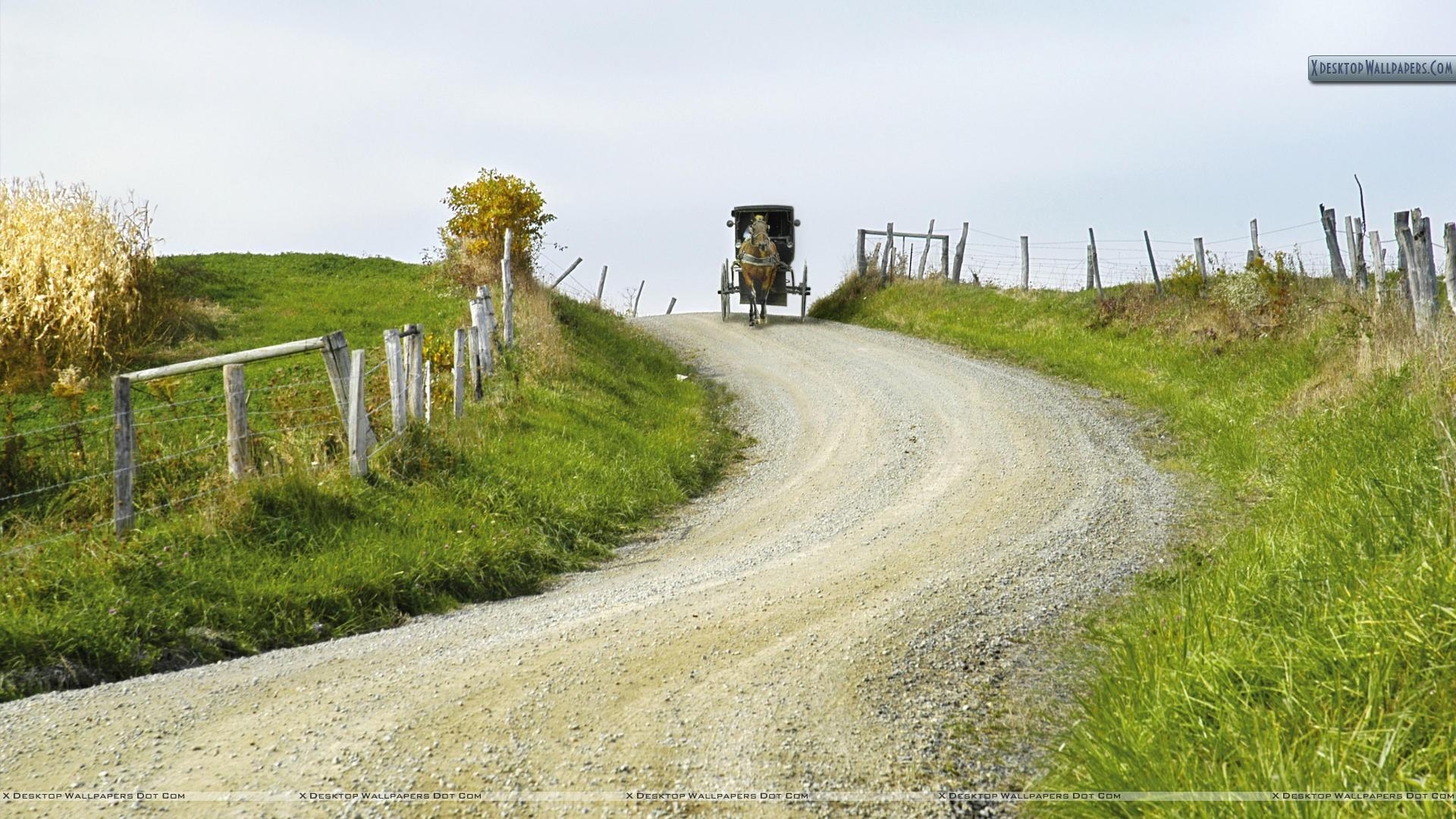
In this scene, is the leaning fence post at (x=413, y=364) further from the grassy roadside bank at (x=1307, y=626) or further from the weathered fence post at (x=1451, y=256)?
the weathered fence post at (x=1451, y=256)

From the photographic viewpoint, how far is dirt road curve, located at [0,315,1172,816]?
4.46m

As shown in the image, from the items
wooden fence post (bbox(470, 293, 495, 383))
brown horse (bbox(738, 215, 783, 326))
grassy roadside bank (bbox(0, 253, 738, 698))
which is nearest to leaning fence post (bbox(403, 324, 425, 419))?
grassy roadside bank (bbox(0, 253, 738, 698))

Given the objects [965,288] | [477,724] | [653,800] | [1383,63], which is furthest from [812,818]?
[965,288]

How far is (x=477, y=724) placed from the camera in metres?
4.87

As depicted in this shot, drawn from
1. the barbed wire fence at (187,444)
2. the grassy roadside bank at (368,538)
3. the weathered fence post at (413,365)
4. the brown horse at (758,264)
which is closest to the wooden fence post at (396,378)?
the barbed wire fence at (187,444)

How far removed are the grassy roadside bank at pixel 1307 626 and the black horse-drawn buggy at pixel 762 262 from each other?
48.6ft

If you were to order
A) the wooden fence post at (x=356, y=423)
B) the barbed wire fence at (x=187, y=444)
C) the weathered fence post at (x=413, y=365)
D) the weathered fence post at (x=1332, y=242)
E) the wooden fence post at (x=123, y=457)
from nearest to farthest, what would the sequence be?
1. the wooden fence post at (x=123, y=457)
2. the barbed wire fence at (x=187, y=444)
3. the wooden fence post at (x=356, y=423)
4. the weathered fence post at (x=413, y=365)
5. the weathered fence post at (x=1332, y=242)

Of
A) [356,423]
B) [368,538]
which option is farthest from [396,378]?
[368,538]

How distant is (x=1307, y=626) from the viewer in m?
4.36

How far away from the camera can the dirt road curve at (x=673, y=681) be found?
4465 millimetres

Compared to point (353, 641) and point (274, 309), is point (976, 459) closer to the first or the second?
point (353, 641)

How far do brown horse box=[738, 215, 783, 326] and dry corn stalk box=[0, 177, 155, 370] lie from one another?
12985mm

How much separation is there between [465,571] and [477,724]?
316 centimetres

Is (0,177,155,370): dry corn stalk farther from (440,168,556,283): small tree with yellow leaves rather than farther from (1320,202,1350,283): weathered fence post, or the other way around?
(1320,202,1350,283): weathered fence post
